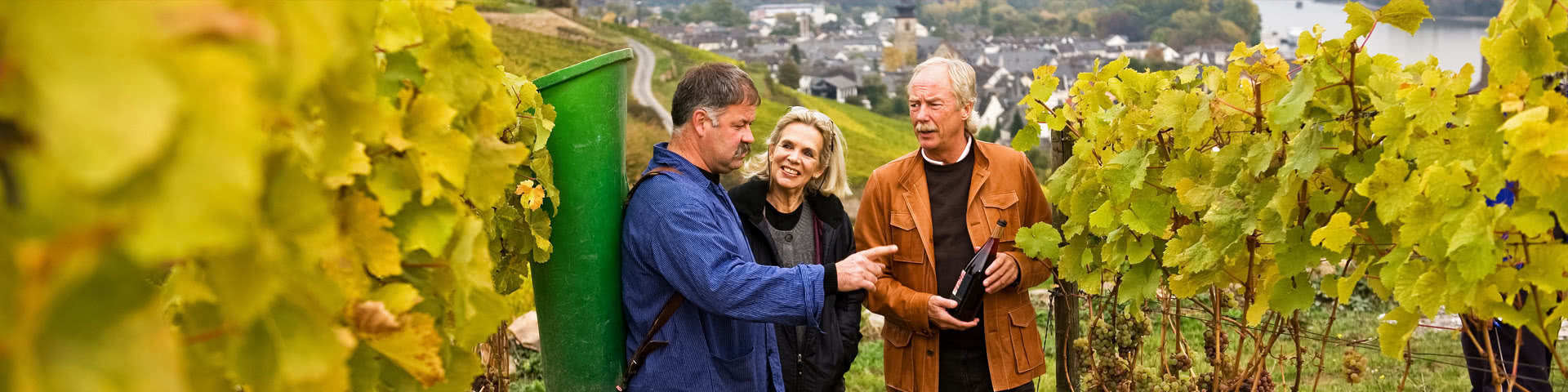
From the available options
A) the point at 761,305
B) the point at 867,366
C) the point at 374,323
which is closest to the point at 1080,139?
the point at 761,305

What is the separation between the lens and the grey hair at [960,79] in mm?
3354

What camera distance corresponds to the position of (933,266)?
10.9 ft

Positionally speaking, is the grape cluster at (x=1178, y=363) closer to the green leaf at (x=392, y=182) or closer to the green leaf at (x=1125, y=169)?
the green leaf at (x=1125, y=169)

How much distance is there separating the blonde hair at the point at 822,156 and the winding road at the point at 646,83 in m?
Answer: 13.5

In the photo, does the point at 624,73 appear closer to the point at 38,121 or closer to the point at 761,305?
the point at 761,305

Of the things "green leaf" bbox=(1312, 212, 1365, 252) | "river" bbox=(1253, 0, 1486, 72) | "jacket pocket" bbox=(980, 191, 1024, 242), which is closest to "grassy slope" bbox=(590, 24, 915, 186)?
"jacket pocket" bbox=(980, 191, 1024, 242)

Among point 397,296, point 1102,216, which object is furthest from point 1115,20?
point 397,296

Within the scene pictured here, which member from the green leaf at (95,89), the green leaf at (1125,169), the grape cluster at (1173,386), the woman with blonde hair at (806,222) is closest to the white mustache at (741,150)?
the woman with blonde hair at (806,222)

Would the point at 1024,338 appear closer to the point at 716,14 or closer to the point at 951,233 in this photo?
the point at 951,233

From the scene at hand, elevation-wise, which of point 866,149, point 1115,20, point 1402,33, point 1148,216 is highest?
point 1115,20

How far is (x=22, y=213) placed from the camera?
0.63 metres

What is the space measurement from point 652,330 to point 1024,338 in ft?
4.43

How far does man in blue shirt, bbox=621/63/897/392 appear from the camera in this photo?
7.85 feet

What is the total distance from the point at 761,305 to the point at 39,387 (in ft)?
5.88
